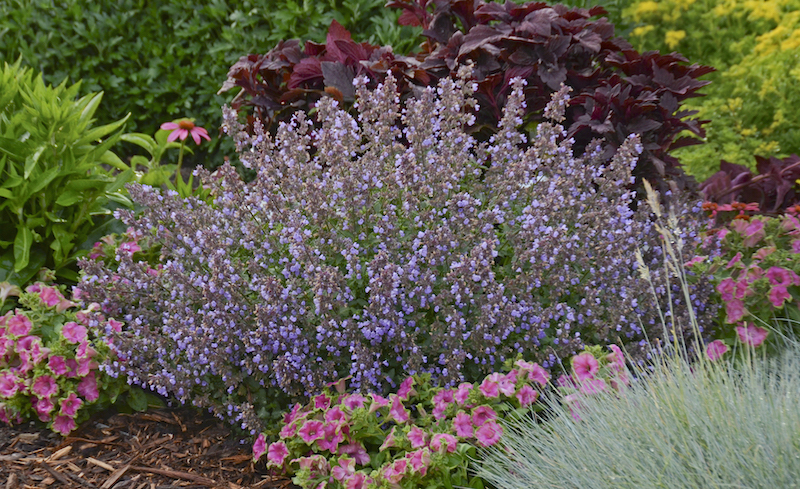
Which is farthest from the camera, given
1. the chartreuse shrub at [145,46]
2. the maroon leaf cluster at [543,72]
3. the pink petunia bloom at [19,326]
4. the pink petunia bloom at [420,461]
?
the chartreuse shrub at [145,46]

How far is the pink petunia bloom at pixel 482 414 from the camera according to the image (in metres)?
2.34

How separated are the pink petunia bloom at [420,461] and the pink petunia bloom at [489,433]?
19 centimetres

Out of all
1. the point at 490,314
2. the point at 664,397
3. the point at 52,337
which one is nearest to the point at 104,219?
the point at 52,337

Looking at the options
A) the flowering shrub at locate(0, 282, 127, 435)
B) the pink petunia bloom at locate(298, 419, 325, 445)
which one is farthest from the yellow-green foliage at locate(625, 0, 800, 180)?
the flowering shrub at locate(0, 282, 127, 435)

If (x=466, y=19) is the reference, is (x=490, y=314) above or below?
below

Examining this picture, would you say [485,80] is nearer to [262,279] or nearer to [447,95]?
[447,95]

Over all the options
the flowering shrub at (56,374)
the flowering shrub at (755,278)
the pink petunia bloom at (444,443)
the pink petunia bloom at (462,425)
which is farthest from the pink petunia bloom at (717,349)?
the flowering shrub at (56,374)

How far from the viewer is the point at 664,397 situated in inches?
81.1

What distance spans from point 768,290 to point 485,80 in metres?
1.53

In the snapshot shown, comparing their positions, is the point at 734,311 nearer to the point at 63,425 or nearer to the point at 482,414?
the point at 482,414

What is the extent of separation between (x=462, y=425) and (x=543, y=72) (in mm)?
1895

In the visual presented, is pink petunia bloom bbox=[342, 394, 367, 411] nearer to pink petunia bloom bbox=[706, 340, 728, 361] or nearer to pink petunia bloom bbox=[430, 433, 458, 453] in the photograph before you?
pink petunia bloom bbox=[430, 433, 458, 453]

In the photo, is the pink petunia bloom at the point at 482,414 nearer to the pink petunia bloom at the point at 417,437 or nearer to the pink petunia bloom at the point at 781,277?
the pink petunia bloom at the point at 417,437

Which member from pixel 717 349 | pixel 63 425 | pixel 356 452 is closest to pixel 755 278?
pixel 717 349
